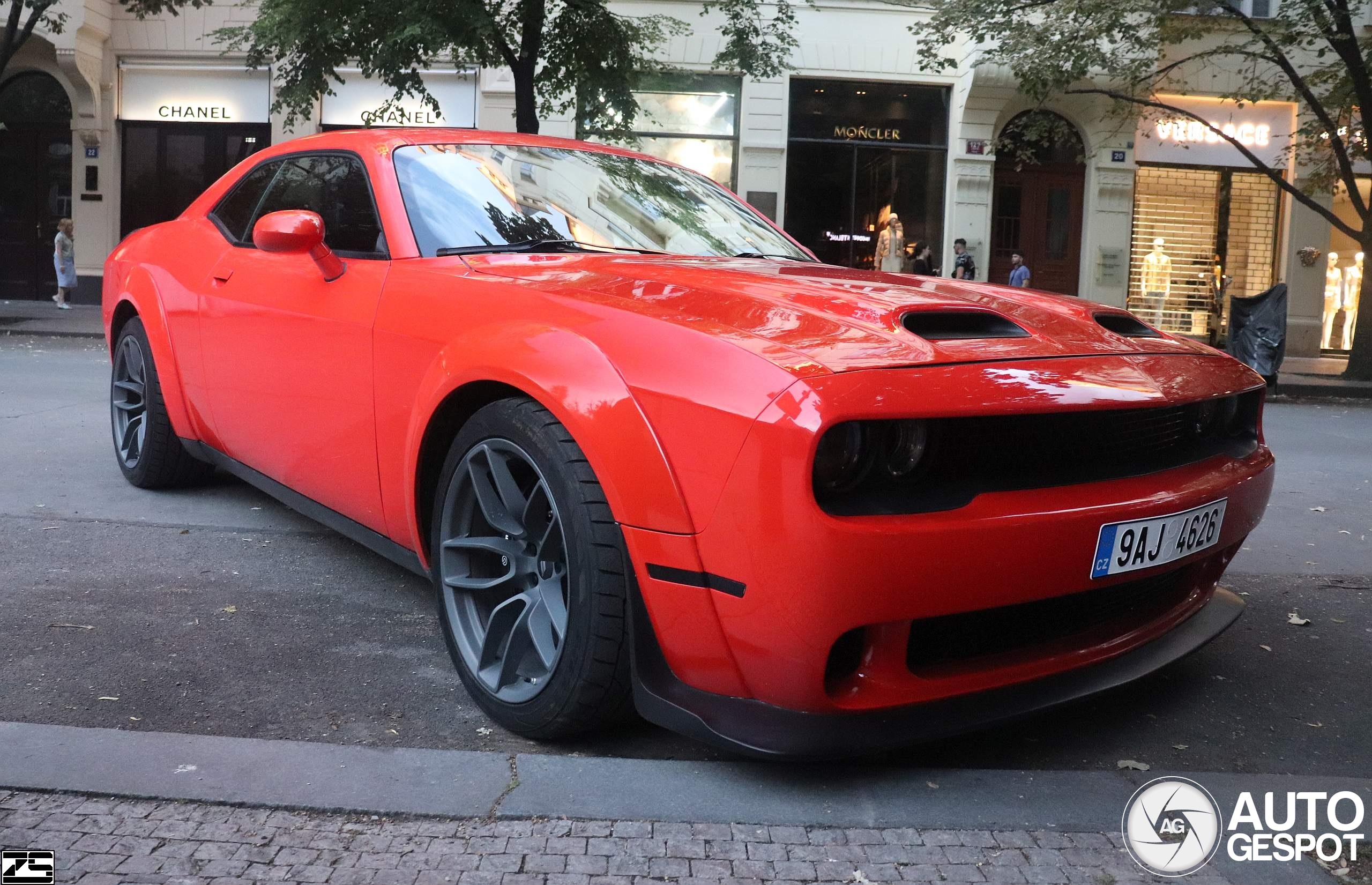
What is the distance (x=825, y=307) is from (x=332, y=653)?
66.0 inches

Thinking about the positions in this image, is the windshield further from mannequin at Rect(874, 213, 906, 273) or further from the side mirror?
mannequin at Rect(874, 213, 906, 273)

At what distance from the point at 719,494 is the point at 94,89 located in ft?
73.6

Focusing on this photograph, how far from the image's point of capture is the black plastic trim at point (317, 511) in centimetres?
332

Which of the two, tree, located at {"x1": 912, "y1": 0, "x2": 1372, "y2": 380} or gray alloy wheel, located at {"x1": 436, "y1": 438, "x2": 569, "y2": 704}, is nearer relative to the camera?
gray alloy wheel, located at {"x1": 436, "y1": 438, "x2": 569, "y2": 704}

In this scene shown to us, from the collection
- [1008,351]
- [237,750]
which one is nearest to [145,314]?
[237,750]

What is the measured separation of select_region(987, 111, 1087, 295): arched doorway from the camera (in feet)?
70.5

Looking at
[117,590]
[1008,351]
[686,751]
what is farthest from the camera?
[117,590]

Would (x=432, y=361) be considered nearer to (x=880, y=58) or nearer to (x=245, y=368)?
(x=245, y=368)

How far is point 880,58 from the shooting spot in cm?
2078

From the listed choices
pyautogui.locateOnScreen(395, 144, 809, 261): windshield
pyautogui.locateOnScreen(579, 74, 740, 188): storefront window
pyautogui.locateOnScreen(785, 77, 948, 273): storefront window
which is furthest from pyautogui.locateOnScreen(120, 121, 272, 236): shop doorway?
pyautogui.locateOnScreen(395, 144, 809, 261): windshield

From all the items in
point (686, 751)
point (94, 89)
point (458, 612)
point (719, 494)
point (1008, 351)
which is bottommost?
point (686, 751)

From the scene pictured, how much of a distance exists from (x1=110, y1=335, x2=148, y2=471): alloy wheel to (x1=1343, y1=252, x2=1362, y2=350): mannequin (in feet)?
73.1

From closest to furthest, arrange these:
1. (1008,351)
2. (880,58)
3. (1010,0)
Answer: (1008,351) → (1010,0) → (880,58)

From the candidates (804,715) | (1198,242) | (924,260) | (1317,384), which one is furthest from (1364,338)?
(804,715)
